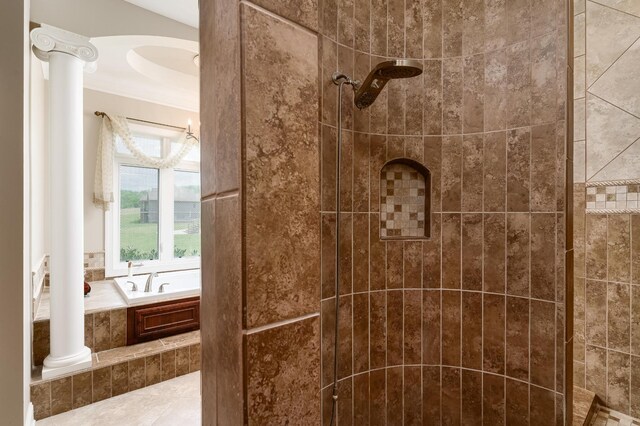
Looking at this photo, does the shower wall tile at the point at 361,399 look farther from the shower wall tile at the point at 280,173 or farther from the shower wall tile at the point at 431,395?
the shower wall tile at the point at 280,173

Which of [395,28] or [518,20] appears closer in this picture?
[518,20]

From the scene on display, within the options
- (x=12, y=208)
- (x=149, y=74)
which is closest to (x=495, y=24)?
(x=12, y=208)

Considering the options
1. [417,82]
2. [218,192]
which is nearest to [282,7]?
[218,192]

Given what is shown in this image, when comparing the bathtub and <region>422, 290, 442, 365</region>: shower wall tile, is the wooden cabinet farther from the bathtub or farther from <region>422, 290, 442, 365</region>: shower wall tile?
<region>422, 290, 442, 365</region>: shower wall tile

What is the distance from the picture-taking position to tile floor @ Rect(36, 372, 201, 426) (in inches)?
82.1

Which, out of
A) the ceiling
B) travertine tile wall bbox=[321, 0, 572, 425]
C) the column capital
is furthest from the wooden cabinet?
the ceiling

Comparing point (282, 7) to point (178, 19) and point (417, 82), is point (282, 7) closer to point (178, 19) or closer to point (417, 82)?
point (417, 82)

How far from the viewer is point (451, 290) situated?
62.2 inches

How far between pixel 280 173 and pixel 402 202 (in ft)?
4.42

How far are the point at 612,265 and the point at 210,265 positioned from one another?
2231 mm

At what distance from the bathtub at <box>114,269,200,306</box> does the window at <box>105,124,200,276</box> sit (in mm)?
246

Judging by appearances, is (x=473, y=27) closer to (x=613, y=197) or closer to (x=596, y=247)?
(x=613, y=197)

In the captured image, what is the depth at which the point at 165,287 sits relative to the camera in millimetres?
3803

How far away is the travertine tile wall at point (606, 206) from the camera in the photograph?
169 cm
